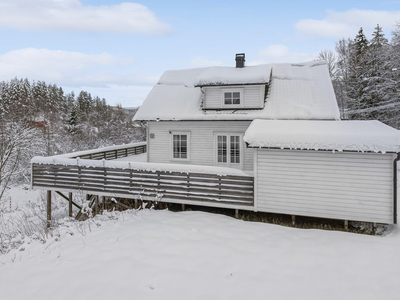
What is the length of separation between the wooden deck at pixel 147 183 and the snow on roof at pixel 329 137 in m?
1.48

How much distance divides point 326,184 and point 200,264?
473 centimetres

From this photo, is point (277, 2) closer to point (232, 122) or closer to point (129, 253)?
point (232, 122)

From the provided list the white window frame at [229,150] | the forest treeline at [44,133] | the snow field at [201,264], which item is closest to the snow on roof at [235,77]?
the white window frame at [229,150]

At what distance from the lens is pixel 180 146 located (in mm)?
13000

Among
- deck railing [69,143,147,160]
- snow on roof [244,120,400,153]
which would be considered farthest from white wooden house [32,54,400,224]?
deck railing [69,143,147,160]

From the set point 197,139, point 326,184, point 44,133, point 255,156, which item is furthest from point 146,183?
point 44,133

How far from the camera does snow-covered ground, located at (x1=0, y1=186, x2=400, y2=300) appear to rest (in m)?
4.21

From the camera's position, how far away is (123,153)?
659 inches

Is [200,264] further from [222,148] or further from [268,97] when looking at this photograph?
[268,97]

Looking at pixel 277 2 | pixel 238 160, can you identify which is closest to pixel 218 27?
pixel 277 2

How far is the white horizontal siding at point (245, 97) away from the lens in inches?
483

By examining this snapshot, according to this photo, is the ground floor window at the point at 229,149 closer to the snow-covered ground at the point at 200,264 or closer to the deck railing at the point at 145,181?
the deck railing at the point at 145,181

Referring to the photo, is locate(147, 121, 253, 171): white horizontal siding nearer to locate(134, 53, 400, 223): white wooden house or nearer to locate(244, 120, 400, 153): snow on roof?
locate(134, 53, 400, 223): white wooden house

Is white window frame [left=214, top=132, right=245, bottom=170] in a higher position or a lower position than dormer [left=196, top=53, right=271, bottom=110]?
lower
